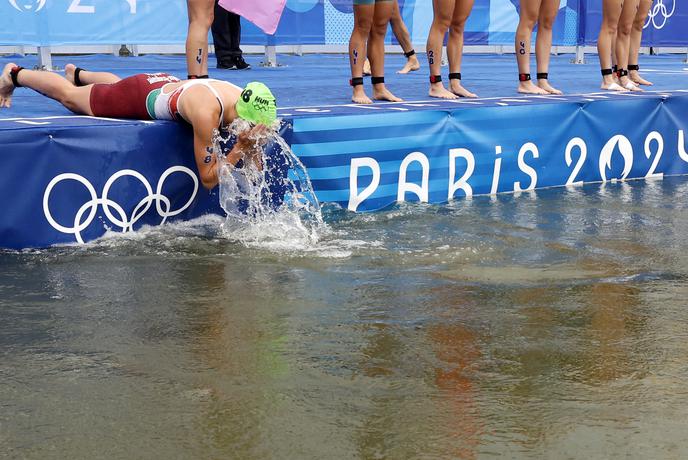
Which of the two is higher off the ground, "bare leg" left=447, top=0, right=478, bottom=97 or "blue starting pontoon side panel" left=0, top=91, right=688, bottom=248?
"bare leg" left=447, top=0, right=478, bottom=97

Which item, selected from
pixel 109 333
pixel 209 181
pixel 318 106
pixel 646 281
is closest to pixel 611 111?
pixel 318 106

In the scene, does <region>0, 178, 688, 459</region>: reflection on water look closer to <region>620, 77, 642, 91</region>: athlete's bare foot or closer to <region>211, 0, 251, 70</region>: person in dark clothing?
<region>620, 77, 642, 91</region>: athlete's bare foot

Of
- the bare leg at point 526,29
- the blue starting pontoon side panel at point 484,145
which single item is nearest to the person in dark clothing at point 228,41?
the bare leg at point 526,29

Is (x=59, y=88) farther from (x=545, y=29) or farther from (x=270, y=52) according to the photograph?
(x=270, y=52)

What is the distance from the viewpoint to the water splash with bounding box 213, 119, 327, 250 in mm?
5355

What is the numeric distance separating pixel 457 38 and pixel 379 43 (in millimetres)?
836

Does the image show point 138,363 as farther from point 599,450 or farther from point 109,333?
point 599,450

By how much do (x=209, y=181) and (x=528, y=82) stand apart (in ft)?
12.8

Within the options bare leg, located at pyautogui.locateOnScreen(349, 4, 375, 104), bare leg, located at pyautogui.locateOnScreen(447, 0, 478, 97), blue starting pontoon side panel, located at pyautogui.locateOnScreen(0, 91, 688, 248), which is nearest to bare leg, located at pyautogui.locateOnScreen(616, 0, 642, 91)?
blue starting pontoon side panel, located at pyautogui.locateOnScreen(0, 91, 688, 248)

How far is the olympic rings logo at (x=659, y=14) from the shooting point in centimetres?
1472

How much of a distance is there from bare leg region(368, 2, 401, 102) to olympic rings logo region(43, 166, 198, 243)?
7.23ft

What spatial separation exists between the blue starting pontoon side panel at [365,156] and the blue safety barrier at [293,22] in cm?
369

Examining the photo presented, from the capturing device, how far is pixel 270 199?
593 centimetres

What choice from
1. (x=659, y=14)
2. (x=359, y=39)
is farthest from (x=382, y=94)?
(x=659, y=14)
